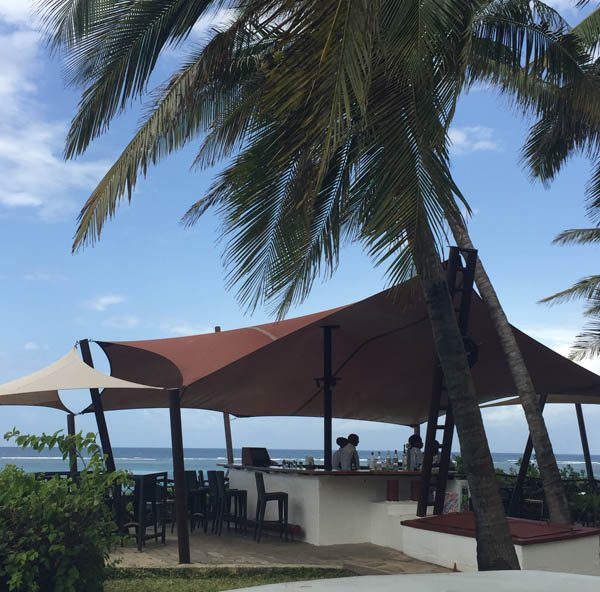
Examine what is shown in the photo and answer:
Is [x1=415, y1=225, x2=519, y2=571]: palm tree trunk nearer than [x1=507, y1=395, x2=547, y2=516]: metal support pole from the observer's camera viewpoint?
Yes

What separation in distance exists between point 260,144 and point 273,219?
0.89 metres

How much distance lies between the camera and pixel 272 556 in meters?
10.4

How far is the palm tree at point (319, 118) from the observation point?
20.9ft

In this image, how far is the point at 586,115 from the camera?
33.2 feet

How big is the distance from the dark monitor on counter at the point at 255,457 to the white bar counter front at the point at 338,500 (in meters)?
1.59

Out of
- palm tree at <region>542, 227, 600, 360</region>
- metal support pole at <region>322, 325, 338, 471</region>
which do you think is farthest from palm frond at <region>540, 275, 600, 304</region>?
metal support pole at <region>322, 325, 338, 471</region>

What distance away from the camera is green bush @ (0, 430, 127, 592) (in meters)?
6.11

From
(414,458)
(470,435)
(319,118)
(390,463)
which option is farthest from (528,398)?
(319,118)

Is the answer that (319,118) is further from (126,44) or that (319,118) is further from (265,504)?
(265,504)

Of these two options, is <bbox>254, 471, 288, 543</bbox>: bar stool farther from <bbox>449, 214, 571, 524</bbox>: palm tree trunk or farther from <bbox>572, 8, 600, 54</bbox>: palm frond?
<bbox>572, 8, 600, 54</bbox>: palm frond

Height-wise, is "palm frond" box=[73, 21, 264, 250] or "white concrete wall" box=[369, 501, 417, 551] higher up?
"palm frond" box=[73, 21, 264, 250]

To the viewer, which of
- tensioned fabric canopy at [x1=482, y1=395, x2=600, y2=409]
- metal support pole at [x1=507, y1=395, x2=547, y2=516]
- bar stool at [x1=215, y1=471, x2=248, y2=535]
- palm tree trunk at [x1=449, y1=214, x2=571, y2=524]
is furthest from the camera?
tensioned fabric canopy at [x1=482, y1=395, x2=600, y2=409]

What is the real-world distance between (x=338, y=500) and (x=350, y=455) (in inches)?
47.2

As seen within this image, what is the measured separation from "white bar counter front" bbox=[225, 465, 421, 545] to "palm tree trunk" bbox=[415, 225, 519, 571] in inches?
142
